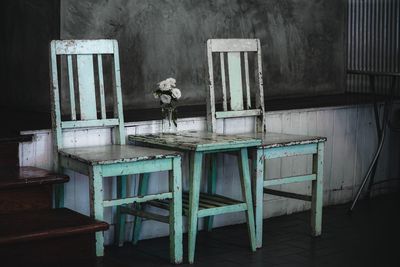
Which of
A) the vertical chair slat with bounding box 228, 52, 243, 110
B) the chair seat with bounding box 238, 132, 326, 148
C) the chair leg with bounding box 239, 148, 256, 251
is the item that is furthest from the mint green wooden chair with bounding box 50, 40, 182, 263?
the vertical chair slat with bounding box 228, 52, 243, 110

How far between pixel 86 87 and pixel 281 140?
1.25 meters

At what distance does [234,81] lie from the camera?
5527mm

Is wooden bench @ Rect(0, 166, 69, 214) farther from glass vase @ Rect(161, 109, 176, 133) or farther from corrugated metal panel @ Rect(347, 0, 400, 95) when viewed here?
corrugated metal panel @ Rect(347, 0, 400, 95)

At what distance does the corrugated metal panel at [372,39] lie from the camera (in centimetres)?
747

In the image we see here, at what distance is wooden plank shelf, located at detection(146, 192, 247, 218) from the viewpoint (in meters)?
4.92

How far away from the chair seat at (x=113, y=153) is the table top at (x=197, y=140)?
0.27ft

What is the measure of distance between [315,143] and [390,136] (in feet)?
5.60

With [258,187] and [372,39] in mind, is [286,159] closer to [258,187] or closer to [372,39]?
[258,187]

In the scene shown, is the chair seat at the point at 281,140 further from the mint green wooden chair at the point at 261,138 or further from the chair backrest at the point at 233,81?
the chair backrest at the point at 233,81

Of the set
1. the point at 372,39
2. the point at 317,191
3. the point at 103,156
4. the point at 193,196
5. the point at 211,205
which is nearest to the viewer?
the point at 103,156

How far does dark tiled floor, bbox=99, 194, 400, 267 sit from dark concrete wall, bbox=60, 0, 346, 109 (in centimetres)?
110

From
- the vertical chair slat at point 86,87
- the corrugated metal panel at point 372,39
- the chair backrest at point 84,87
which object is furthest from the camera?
the corrugated metal panel at point 372,39

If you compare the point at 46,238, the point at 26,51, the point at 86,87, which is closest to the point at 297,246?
the point at 86,87

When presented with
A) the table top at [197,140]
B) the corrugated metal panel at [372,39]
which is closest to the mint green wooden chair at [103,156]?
the table top at [197,140]
